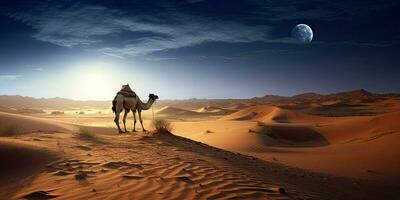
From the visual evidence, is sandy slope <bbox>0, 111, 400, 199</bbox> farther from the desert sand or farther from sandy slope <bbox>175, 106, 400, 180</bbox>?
sandy slope <bbox>175, 106, 400, 180</bbox>

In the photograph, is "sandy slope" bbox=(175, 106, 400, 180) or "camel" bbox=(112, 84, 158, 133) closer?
"sandy slope" bbox=(175, 106, 400, 180)

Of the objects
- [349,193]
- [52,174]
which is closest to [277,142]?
[349,193]

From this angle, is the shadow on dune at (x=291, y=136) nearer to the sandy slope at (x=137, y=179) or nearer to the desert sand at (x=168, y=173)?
the desert sand at (x=168, y=173)

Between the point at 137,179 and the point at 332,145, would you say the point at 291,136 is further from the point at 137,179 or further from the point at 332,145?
the point at 137,179

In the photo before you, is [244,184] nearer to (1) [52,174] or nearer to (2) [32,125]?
(1) [52,174]

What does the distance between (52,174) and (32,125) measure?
1606 centimetres

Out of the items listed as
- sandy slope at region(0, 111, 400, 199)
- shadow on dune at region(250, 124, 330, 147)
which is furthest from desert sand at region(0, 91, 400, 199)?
shadow on dune at region(250, 124, 330, 147)

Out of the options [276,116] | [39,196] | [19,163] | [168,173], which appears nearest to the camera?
[39,196]

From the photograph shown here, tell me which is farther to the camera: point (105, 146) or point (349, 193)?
point (105, 146)

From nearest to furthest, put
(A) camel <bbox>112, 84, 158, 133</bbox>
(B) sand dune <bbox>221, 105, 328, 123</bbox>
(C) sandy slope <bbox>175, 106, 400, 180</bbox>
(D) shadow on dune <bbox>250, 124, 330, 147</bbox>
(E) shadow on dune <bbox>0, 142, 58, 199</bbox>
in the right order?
1. (E) shadow on dune <bbox>0, 142, 58, 199</bbox>
2. (C) sandy slope <bbox>175, 106, 400, 180</bbox>
3. (A) camel <bbox>112, 84, 158, 133</bbox>
4. (D) shadow on dune <bbox>250, 124, 330, 147</bbox>
5. (B) sand dune <bbox>221, 105, 328, 123</bbox>

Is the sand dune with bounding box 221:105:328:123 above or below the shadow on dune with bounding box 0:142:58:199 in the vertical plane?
above

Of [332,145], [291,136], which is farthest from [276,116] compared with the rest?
[332,145]

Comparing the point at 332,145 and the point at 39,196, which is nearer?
the point at 39,196

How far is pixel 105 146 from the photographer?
9773 millimetres
